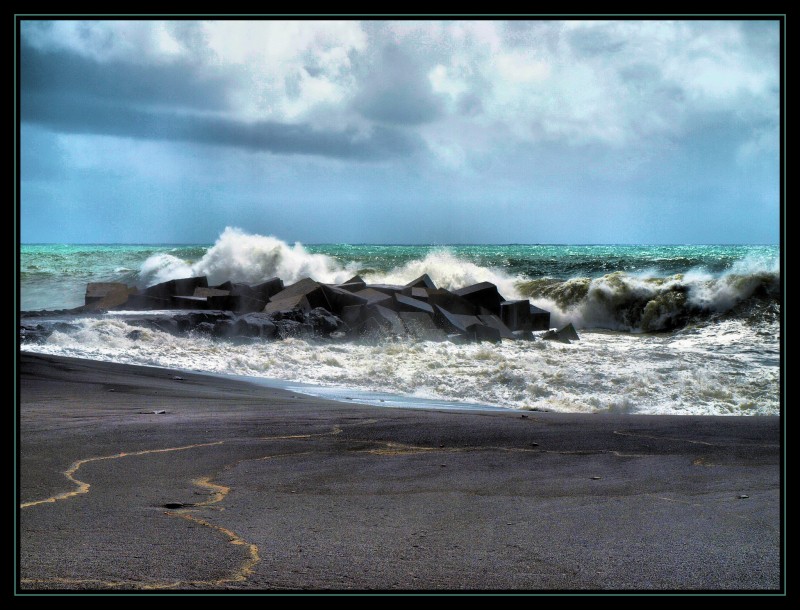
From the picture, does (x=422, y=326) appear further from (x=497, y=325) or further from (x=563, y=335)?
(x=563, y=335)

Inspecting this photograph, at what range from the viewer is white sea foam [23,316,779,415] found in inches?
193

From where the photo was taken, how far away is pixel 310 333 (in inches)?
250

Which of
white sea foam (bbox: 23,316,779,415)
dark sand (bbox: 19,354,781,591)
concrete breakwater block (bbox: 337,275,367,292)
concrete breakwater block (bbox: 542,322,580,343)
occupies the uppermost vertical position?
concrete breakwater block (bbox: 337,275,367,292)

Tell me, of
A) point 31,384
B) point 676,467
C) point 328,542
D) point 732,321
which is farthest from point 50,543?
point 732,321

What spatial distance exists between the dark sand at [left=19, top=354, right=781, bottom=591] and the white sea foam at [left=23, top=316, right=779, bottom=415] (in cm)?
50

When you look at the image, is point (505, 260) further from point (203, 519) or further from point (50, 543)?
point (50, 543)

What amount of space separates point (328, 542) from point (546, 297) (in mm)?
5796

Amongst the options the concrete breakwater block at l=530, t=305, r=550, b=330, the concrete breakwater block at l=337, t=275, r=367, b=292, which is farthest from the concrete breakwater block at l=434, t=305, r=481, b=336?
the concrete breakwater block at l=337, t=275, r=367, b=292

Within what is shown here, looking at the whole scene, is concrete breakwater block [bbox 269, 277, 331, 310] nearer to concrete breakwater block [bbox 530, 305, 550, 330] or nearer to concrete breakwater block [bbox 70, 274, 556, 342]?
concrete breakwater block [bbox 70, 274, 556, 342]

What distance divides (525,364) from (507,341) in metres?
0.58

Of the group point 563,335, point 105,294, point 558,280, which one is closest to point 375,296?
point 563,335

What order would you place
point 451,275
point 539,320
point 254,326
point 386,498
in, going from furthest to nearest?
1. point 539,320
2. point 254,326
3. point 451,275
4. point 386,498

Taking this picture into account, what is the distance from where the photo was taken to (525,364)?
5.85 metres
